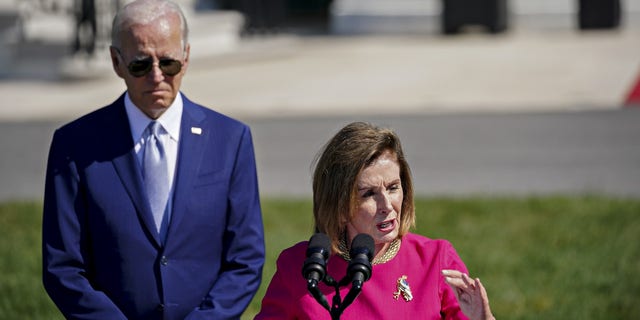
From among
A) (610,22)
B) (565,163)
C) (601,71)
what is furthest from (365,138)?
(610,22)

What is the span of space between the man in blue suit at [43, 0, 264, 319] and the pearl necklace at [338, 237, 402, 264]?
0.53 metres

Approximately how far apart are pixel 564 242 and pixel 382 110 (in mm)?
7439

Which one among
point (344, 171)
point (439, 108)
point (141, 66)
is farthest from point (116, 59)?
point (439, 108)

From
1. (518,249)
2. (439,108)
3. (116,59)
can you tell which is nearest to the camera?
(116,59)

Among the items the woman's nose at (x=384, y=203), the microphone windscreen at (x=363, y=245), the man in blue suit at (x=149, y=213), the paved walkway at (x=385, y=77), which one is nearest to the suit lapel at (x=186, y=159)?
the man in blue suit at (x=149, y=213)

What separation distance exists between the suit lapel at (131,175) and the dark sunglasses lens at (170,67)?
0.30 m

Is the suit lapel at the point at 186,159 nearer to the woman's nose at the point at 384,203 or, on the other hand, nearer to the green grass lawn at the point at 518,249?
the woman's nose at the point at 384,203

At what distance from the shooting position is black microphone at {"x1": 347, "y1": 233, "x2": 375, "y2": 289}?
11.3 feet

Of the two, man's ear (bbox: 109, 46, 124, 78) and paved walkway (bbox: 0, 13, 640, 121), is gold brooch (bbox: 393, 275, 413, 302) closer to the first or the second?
man's ear (bbox: 109, 46, 124, 78)

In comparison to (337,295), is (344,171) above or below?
above

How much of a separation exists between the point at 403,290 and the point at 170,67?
104 centimetres

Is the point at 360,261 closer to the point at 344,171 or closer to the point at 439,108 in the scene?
the point at 344,171

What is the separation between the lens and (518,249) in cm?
957

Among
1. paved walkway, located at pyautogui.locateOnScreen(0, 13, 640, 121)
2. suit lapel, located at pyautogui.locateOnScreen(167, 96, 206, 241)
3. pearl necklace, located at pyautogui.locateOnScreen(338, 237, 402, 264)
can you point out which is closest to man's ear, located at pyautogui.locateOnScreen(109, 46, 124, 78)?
suit lapel, located at pyautogui.locateOnScreen(167, 96, 206, 241)
